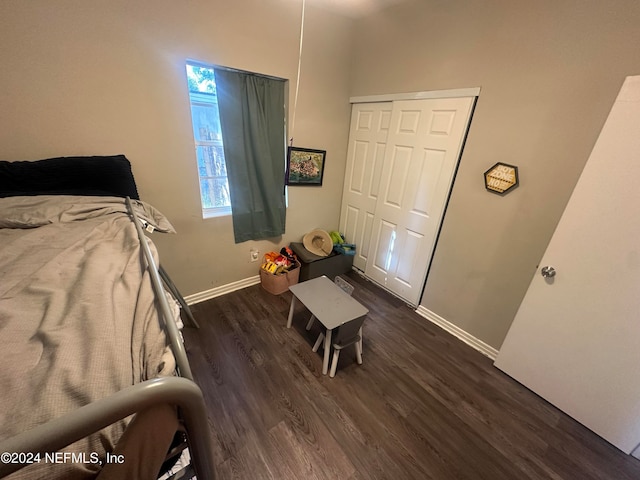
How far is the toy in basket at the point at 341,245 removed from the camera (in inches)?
115

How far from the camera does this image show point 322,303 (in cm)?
171

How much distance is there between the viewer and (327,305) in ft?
5.55

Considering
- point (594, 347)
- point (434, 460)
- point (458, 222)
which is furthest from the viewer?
point (458, 222)

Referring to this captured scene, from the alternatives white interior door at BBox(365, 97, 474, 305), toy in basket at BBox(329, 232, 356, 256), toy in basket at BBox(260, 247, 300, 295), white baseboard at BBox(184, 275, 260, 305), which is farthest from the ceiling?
white baseboard at BBox(184, 275, 260, 305)

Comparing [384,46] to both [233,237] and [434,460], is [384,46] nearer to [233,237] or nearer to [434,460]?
[233,237]

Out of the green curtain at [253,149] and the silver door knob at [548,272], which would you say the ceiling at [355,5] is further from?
the silver door knob at [548,272]

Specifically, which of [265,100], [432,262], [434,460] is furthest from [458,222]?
[265,100]

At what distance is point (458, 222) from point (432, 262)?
1.46ft

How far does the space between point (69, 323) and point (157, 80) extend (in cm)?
179

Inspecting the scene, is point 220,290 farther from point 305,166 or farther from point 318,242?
point 305,166

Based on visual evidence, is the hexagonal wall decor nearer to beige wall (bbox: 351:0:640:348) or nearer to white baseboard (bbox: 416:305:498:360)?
beige wall (bbox: 351:0:640:348)

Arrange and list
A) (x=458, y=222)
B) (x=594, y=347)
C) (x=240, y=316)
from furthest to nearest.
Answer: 1. (x=240, y=316)
2. (x=458, y=222)
3. (x=594, y=347)

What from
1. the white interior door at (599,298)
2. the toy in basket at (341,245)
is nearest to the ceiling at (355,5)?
the white interior door at (599,298)

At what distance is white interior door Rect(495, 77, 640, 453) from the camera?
1240 millimetres
